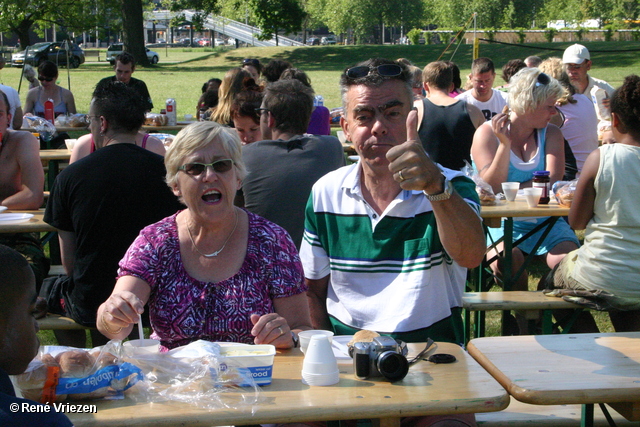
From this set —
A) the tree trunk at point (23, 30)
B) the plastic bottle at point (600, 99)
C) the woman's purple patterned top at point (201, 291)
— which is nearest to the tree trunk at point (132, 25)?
the tree trunk at point (23, 30)

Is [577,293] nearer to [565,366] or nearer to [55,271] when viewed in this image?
[565,366]

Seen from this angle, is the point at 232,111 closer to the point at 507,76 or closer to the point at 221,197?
the point at 221,197

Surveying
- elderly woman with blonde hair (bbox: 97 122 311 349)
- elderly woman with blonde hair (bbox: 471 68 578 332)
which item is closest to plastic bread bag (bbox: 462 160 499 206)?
elderly woman with blonde hair (bbox: 471 68 578 332)

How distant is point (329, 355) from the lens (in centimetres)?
191

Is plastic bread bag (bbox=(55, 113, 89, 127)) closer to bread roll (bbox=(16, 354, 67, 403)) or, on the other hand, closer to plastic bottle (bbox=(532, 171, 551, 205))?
plastic bottle (bbox=(532, 171, 551, 205))

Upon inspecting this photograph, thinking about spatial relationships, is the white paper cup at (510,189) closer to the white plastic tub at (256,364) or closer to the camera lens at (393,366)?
the camera lens at (393,366)

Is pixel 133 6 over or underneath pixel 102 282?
over

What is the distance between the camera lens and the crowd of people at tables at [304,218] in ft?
8.07

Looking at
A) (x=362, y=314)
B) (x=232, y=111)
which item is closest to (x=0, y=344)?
(x=362, y=314)

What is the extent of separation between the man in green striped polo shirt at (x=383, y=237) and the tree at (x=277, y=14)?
4536 centimetres

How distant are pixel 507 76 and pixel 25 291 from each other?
23.9 feet

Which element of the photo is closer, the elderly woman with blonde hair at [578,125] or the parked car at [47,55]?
the elderly woman with blonde hair at [578,125]

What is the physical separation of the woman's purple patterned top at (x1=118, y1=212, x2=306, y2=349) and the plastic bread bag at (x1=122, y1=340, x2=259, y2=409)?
17.6 inches

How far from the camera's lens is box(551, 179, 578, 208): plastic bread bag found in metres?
4.28
